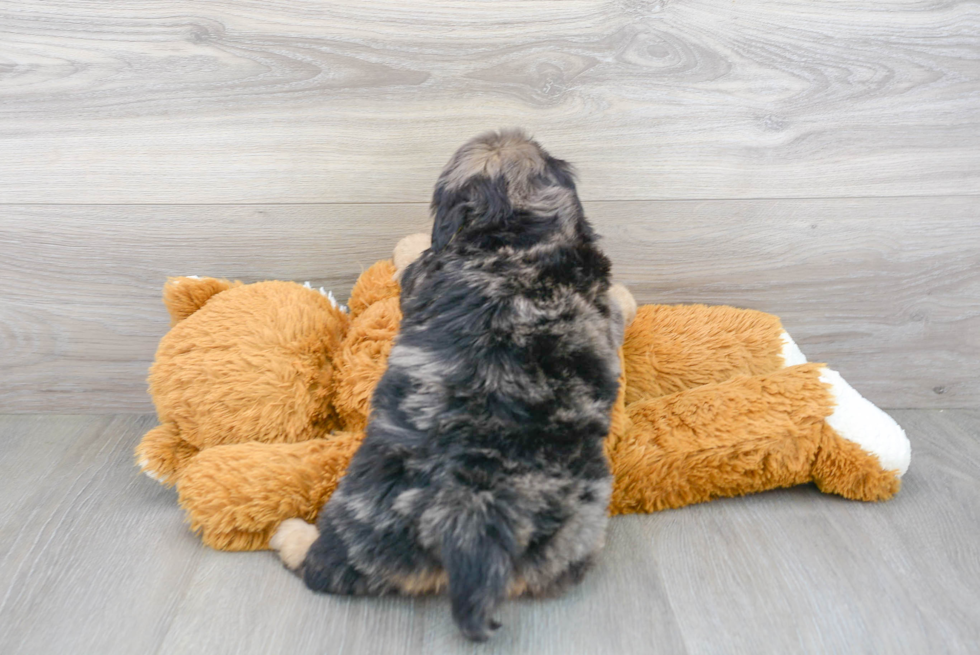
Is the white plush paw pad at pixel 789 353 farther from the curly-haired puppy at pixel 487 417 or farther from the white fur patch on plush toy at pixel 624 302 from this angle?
the curly-haired puppy at pixel 487 417

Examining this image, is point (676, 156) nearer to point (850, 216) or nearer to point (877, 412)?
point (850, 216)

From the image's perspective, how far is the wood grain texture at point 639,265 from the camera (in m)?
1.34

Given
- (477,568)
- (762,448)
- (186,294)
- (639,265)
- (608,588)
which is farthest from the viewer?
(639,265)

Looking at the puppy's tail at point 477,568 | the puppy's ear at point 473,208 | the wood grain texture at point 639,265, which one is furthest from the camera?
the wood grain texture at point 639,265

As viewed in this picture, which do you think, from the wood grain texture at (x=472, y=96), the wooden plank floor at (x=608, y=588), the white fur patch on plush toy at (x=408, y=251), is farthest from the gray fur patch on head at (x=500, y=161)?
the wooden plank floor at (x=608, y=588)

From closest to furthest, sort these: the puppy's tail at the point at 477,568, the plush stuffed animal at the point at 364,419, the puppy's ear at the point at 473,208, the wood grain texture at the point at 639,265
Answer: the puppy's tail at the point at 477,568 < the puppy's ear at the point at 473,208 < the plush stuffed animal at the point at 364,419 < the wood grain texture at the point at 639,265

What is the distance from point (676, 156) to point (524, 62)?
0.32m

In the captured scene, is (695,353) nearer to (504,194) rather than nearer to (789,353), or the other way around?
(789,353)

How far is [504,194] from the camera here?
0.97 meters

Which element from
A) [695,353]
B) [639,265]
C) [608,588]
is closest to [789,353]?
[695,353]

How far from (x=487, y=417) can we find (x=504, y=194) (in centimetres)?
30

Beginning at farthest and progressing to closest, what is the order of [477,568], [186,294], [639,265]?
[639,265] < [186,294] < [477,568]

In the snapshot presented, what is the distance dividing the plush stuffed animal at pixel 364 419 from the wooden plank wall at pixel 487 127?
0.81 feet

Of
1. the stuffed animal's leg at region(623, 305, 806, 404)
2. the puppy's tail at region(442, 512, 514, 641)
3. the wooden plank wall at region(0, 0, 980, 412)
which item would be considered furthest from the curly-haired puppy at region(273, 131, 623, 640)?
the wooden plank wall at region(0, 0, 980, 412)
